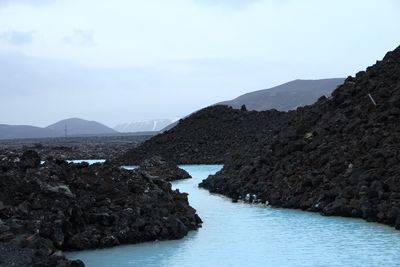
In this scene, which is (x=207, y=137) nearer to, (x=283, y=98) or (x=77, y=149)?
(x=77, y=149)

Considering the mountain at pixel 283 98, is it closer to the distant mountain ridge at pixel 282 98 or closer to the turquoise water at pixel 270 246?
the distant mountain ridge at pixel 282 98

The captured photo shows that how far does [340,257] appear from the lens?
10430 millimetres

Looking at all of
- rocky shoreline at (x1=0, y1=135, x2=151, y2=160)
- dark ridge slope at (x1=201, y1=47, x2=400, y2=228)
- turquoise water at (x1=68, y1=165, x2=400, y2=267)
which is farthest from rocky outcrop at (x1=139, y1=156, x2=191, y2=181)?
turquoise water at (x1=68, y1=165, x2=400, y2=267)

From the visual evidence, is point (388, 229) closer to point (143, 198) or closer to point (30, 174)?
point (143, 198)

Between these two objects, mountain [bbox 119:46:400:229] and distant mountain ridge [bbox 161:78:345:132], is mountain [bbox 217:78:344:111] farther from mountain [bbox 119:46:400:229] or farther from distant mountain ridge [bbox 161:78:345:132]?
mountain [bbox 119:46:400:229]

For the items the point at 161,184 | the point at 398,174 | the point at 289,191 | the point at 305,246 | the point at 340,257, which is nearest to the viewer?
A: the point at 340,257

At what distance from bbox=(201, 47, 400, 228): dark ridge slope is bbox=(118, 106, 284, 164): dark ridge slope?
1762 centimetres

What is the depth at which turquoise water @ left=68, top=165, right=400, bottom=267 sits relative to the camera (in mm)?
10352

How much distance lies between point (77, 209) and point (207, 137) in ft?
107

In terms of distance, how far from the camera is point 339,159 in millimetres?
16609

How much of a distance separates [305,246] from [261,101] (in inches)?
6657

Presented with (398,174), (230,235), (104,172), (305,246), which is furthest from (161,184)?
(398,174)

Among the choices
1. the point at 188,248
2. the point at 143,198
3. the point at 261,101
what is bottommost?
the point at 188,248

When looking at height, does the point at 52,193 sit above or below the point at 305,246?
above
